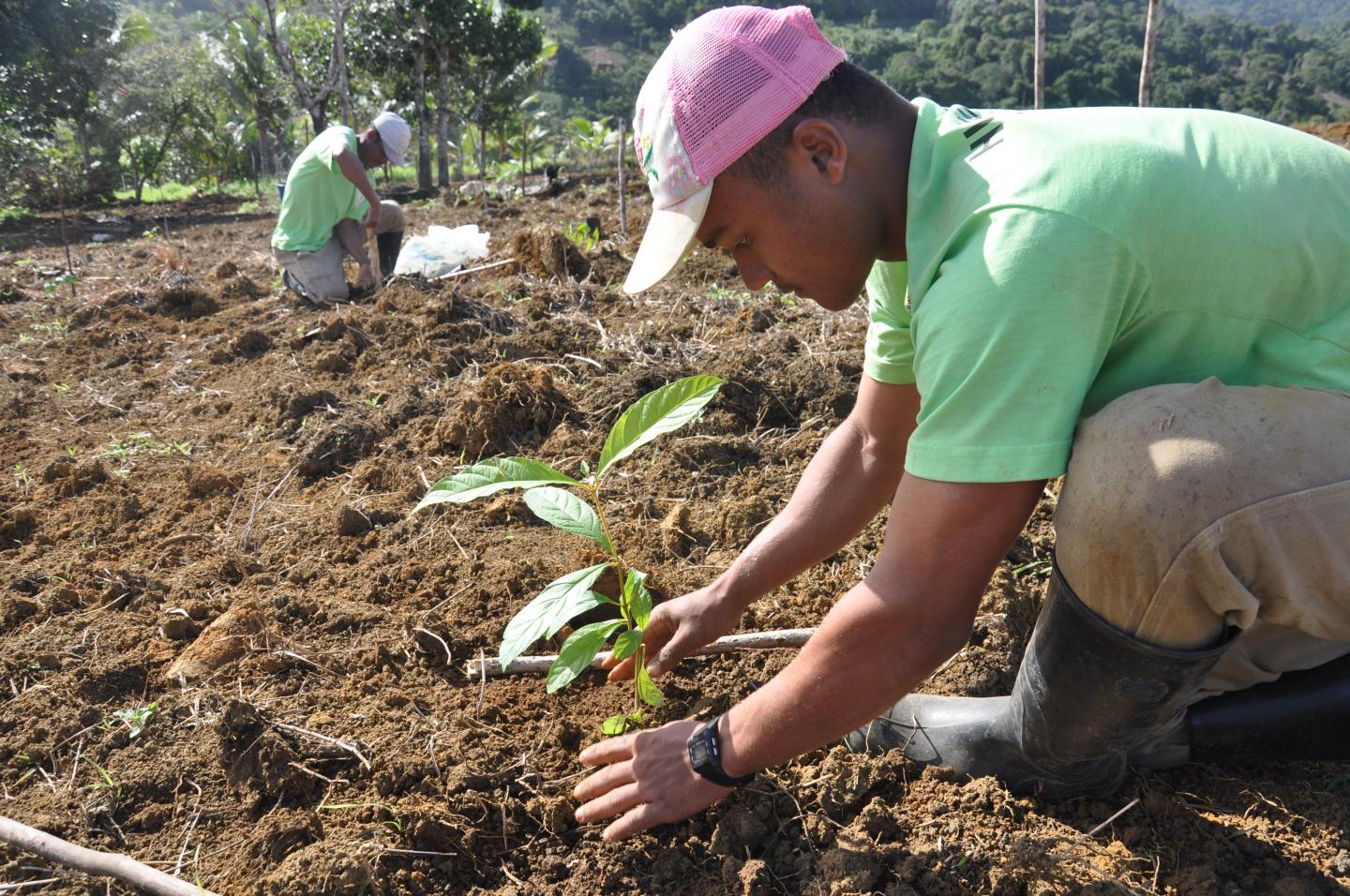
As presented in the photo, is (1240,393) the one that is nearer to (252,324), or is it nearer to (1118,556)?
(1118,556)

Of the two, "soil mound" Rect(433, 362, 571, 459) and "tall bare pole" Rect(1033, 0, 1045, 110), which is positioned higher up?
"tall bare pole" Rect(1033, 0, 1045, 110)

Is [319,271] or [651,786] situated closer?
[651,786]

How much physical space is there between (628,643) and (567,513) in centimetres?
25

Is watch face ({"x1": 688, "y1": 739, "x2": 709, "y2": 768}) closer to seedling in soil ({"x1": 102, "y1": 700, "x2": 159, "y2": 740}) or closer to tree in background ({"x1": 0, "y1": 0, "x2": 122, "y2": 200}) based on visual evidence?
seedling in soil ({"x1": 102, "y1": 700, "x2": 159, "y2": 740})

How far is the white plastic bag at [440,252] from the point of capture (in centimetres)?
548

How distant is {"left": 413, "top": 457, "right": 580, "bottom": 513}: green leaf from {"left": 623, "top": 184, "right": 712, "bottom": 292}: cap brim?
346mm

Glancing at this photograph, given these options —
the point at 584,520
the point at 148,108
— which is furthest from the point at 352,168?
the point at 148,108

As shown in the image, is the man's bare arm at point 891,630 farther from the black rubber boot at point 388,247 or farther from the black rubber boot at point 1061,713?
the black rubber boot at point 388,247

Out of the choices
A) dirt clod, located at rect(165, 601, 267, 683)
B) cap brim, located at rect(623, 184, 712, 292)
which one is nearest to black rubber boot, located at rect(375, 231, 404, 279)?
dirt clod, located at rect(165, 601, 267, 683)

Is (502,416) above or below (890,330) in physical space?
below

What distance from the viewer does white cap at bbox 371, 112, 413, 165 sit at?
5.48m

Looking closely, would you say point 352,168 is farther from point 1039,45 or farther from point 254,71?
point 254,71

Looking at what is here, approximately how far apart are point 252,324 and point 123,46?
1650 cm

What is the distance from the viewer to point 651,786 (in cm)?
129
